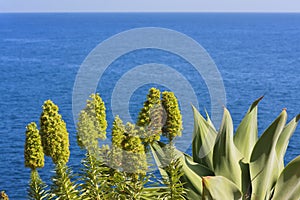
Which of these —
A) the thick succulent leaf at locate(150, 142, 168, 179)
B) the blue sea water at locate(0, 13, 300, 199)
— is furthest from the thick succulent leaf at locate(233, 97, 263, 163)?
the blue sea water at locate(0, 13, 300, 199)

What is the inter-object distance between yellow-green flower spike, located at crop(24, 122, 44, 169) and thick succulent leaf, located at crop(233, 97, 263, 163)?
170 cm

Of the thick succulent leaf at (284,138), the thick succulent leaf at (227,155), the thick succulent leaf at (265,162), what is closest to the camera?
the thick succulent leaf at (265,162)

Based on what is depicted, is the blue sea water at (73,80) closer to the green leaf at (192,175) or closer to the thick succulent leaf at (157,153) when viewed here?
the green leaf at (192,175)

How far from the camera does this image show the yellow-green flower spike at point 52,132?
2064 millimetres

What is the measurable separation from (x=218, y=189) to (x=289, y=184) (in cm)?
53

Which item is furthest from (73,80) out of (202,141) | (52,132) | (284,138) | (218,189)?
(52,132)

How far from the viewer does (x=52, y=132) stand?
2064 millimetres

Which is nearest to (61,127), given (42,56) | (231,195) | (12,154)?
(231,195)

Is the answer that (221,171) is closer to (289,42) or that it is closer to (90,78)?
(90,78)

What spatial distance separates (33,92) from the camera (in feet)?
171

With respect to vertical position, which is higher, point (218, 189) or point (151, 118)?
point (151, 118)

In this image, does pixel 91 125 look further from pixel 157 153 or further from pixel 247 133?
pixel 247 133

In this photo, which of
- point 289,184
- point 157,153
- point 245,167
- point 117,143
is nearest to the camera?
point 117,143

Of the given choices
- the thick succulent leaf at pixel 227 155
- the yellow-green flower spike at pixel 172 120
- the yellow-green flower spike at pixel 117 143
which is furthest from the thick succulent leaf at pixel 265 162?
the yellow-green flower spike at pixel 117 143
